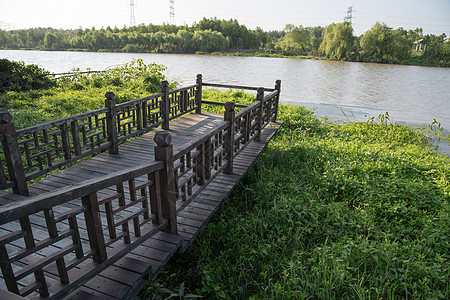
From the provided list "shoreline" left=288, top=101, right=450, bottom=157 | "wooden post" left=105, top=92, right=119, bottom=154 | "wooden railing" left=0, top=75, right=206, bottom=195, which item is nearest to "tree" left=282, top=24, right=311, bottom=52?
"shoreline" left=288, top=101, right=450, bottom=157

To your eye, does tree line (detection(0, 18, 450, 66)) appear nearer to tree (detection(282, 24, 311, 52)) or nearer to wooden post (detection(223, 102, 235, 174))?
tree (detection(282, 24, 311, 52))

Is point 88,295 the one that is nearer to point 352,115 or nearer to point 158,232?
point 158,232

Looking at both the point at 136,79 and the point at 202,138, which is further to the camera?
the point at 136,79

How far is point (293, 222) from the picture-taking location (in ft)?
13.2

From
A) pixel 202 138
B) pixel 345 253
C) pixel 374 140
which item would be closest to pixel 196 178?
pixel 202 138

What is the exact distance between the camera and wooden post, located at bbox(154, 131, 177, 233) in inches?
102

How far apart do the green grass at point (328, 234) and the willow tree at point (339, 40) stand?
4108cm

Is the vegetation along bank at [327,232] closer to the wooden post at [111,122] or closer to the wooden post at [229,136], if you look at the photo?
the wooden post at [229,136]

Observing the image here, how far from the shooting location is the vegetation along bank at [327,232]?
2.98 metres

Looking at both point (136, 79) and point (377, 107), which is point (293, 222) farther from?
point (377, 107)

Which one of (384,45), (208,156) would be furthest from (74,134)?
(384,45)

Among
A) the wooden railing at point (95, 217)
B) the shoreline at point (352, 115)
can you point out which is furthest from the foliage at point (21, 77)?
the shoreline at point (352, 115)

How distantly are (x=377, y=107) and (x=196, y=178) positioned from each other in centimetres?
1492

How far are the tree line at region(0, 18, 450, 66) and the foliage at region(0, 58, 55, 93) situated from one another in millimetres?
39515
